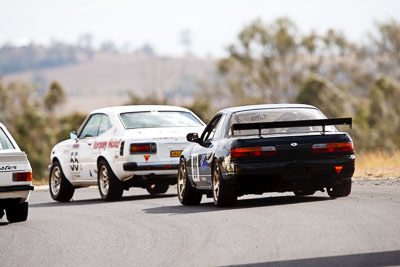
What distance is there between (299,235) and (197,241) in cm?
104

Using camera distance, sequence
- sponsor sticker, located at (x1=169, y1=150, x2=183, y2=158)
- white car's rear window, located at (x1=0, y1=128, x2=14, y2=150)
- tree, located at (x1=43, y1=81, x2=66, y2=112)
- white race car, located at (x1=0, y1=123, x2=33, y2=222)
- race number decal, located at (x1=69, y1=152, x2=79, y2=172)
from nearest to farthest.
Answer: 1. white race car, located at (x1=0, y1=123, x2=33, y2=222)
2. white car's rear window, located at (x1=0, y1=128, x2=14, y2=150)
3. sponsor sticker, located at (x1=169, y1=150, x2=183, y2=158)
4. race number decal, located at (x1=69, y1=152, x2=79, y2=172)
5. tree, located at (x1=43, y1=81, x2=66, y2=112)

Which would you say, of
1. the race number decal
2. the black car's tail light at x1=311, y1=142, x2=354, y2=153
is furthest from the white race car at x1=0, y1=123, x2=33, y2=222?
Answer: the race number decal

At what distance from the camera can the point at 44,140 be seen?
6712cm

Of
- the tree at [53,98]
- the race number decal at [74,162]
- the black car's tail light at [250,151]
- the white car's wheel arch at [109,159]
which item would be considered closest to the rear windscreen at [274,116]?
the black car's tail light at [250,151]


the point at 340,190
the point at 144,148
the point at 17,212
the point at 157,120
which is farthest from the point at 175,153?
the point at 17,212

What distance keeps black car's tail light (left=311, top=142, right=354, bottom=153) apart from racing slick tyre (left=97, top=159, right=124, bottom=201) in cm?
499

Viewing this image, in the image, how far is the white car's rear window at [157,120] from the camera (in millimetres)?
17578

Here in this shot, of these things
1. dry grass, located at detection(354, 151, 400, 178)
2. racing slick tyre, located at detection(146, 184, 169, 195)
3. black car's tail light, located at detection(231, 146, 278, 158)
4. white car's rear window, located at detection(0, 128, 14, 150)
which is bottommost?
dry grass, located at detection(354, 151, 400, 178)

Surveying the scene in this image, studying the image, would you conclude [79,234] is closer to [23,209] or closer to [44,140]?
[23,209]

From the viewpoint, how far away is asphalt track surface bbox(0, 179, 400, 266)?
844cm

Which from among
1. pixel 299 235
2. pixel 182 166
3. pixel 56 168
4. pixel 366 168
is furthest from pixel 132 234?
pixel 366 168

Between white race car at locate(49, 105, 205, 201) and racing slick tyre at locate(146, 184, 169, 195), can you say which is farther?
racing slick tyre at locate(146, 184, 169, 195)

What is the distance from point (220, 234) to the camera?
33.9 feet

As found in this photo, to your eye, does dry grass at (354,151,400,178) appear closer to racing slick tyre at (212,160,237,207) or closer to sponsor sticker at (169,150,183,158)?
sponsor sticker at (169,150,183,158)
